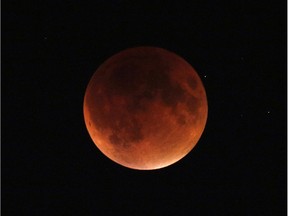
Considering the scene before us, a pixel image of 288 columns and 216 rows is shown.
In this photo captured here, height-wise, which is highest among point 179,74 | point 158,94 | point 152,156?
point 179,74

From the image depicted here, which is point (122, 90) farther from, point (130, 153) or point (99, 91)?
point (130, 153)

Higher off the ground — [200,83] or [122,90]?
[200,83]

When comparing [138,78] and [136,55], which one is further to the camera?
[136,55]

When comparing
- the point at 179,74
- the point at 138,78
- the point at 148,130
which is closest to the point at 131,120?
the point at 148,130

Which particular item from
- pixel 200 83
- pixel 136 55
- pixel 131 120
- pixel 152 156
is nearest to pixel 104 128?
pixel 131 120

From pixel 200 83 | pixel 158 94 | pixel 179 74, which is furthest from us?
pixel 200 83

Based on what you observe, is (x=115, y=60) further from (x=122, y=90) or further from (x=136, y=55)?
(x=122, y=90)

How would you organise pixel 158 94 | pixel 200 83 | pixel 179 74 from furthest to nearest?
1. pixel 200 83
2. pixel 179 74
3. pixel 158 94
